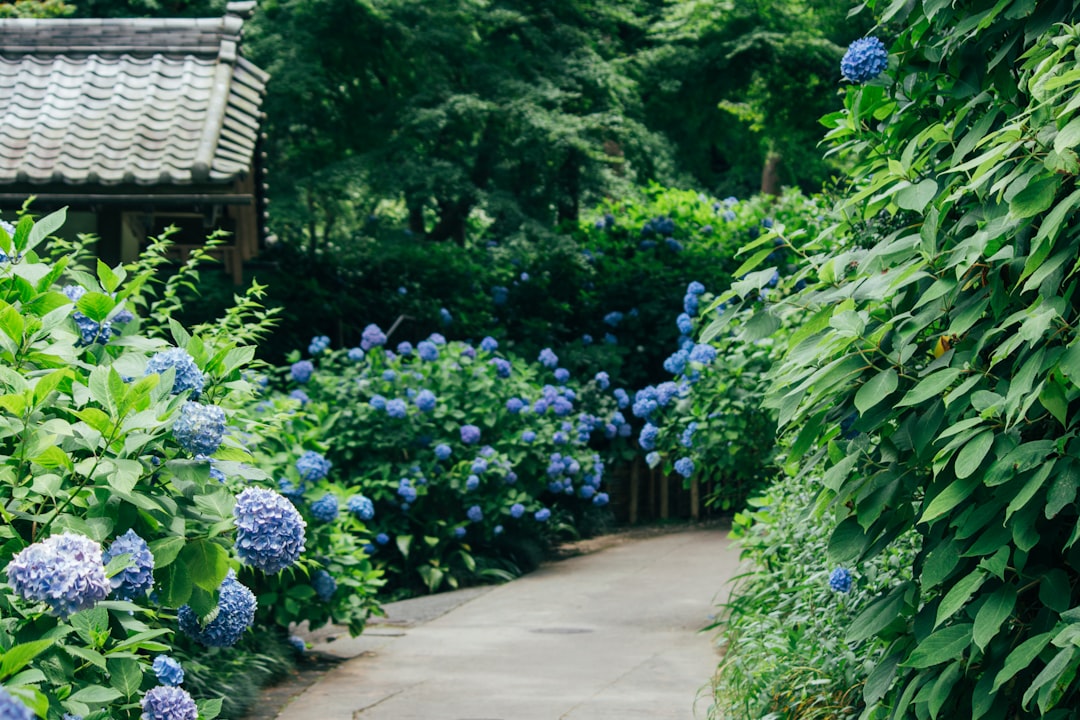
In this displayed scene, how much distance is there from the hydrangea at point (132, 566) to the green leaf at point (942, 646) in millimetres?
1719

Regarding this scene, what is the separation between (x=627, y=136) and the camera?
37.8 ft

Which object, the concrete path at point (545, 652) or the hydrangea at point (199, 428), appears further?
the concrete path at point (545, 652)

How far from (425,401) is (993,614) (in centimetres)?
665

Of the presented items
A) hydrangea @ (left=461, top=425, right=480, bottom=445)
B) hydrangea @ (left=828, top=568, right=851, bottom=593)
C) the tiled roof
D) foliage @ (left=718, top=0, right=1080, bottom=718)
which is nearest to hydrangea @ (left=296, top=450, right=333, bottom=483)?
the tiled roof

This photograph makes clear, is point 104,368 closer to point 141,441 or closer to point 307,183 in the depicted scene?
point 141,441

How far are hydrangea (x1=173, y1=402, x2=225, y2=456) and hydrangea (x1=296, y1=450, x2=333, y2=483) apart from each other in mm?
3559

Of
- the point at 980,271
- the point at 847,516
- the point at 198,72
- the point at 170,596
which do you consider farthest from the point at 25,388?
the point at 198,72

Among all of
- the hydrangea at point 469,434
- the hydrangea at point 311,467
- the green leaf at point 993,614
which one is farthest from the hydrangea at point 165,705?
the hydrangea at point 469,434

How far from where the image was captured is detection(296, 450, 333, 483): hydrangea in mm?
6379

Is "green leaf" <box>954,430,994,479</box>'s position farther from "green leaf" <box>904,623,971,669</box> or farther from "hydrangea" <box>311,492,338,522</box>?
"hydrangea" <box>311,492,338,522</box>

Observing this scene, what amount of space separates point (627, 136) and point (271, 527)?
9.14 meters

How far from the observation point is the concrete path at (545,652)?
5.52 meters

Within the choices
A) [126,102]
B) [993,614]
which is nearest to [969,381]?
[993,614]

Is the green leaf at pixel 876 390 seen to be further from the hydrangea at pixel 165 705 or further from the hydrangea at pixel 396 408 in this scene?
the hydrangea at pixel 396 408
